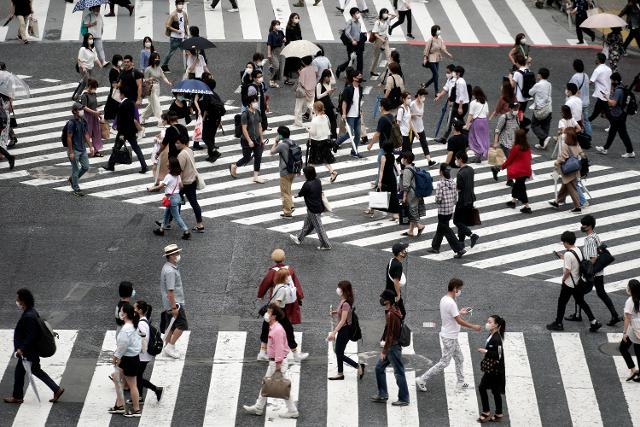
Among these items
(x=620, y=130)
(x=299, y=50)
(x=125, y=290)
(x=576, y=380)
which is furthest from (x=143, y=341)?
(x=620, y=130)

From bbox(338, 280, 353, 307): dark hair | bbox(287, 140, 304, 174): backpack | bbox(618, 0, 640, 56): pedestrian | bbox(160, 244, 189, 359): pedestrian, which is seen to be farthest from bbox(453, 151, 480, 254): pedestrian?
bbox(618, 0, 640, 56): pedestrian

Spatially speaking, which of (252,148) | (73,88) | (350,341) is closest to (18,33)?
(73,88)

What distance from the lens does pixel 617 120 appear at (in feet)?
91.9

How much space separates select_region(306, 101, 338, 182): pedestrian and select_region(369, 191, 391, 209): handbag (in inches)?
75.7

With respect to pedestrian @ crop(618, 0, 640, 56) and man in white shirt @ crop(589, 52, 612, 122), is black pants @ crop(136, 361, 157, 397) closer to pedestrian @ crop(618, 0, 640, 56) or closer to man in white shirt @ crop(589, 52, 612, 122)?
man in white shirt @ crop(589, 52, 612, 122)

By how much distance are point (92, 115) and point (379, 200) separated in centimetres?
644

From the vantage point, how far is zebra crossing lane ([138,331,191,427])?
1731 cm

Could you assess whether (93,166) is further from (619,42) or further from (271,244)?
(619,42)

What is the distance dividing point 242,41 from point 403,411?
1910 cm

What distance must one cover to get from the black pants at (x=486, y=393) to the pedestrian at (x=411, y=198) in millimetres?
6538

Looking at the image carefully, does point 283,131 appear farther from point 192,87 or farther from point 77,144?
point 77,144

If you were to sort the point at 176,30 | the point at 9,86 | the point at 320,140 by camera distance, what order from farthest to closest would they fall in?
the point at 176,30, the point at 9,86, the point at 320,140

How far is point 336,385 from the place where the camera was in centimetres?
1830

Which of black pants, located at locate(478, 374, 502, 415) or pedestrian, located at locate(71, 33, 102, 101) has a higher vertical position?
black pants, located at locate(478, 374, 502, 415)
